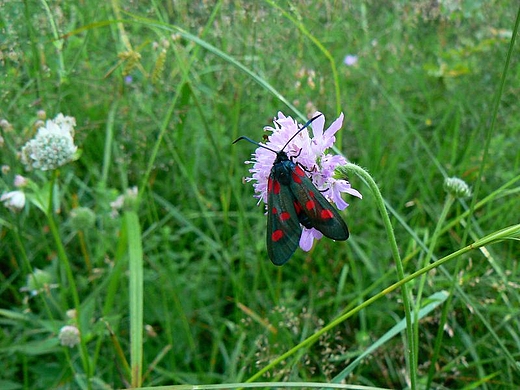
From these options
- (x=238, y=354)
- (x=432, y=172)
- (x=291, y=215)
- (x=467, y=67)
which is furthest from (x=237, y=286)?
(x=467, y=67)

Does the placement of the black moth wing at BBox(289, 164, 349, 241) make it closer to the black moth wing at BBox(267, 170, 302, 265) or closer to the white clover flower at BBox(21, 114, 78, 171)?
the black moth wing at BBox(267, 170, 302, 265)

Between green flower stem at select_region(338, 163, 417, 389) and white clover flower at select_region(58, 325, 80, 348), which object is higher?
green flower stem at select_region(338, 163, 417, 389)

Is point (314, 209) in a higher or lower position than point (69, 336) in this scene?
higher

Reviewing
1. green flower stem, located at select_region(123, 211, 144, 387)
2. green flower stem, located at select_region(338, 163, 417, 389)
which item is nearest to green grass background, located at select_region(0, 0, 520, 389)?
green flower stem, located at select_region(123, 211, 144, 387)

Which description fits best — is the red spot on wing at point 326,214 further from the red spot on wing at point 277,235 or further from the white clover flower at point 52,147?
the white clover flower at point 52,147

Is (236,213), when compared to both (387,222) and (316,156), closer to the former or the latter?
Result: (316,156)

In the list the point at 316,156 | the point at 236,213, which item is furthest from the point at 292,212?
the point at 236,213
